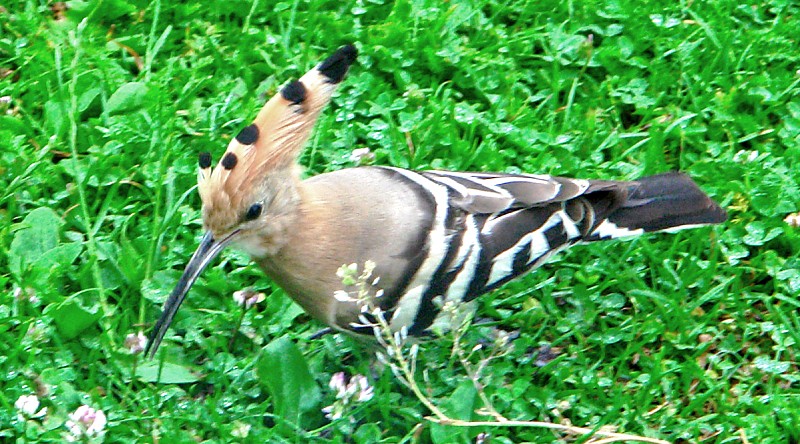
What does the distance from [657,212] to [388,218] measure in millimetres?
684

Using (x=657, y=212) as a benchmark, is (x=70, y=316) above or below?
above

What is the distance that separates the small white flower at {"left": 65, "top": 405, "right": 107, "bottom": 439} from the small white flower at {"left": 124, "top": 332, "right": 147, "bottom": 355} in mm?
251

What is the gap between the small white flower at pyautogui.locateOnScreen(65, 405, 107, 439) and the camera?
8.41 ft

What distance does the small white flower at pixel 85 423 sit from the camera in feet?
8.41

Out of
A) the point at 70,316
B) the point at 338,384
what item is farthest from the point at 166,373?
the point at 338,384

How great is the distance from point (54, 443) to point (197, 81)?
125 centimetres

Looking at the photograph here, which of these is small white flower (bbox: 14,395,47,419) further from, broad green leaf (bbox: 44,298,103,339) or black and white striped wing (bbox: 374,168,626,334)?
black and white striped wing (bbox: 374,168,626,334)

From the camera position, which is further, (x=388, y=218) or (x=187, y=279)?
(x=388, y=218)

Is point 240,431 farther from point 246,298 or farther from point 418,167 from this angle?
point 418,167

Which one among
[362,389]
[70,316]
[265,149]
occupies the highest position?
[265,149]

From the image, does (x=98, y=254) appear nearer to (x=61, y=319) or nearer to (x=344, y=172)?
(x=61, y=319)

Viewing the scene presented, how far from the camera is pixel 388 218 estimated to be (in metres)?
2.81

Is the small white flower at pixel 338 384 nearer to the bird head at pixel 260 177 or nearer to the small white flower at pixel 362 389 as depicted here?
the small white flower at pixel 362 389

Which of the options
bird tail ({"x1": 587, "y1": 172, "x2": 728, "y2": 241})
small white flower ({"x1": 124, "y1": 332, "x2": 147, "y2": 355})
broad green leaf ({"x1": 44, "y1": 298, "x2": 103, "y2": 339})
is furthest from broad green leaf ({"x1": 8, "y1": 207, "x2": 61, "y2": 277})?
bird tail ({"x1": 587, "y1": 172, "x2": 728, "y2": 241})
